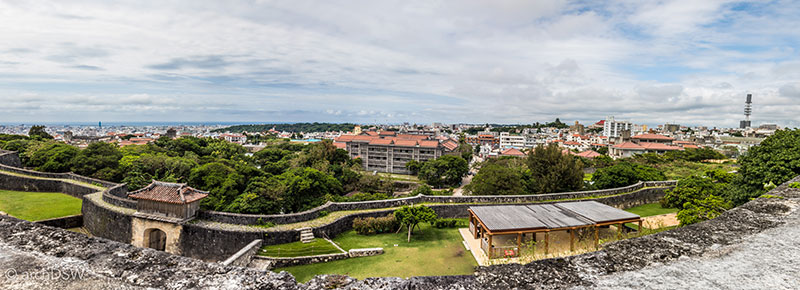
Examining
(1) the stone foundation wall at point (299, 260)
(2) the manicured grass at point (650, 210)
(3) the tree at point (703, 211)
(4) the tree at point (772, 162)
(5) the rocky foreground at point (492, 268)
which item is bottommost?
(1) the stone foundation wall at point (299, 260)

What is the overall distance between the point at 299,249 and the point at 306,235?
75 centimetres

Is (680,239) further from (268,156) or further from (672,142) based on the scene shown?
(672,142)

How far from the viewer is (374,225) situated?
12.4 metres

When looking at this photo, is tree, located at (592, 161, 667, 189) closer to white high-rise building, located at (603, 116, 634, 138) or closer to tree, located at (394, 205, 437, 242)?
tree, located at (394, 205, 437, 242)

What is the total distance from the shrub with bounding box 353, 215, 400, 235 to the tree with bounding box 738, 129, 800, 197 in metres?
11.1

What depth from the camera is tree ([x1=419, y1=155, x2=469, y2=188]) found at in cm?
3269

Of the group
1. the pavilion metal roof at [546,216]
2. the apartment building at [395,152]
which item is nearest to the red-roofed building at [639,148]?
the apartment building at [395,152]

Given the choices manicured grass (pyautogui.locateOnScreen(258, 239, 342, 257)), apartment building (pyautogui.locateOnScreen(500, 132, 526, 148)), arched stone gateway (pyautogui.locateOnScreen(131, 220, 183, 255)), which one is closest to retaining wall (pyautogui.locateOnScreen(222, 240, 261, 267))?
manicured grass (pyautogui.locateOnScreen(258, 239, 342, 257))

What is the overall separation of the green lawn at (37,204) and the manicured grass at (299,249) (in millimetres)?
10385

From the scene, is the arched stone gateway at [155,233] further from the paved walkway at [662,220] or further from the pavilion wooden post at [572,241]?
the paved walkway at [662,220]

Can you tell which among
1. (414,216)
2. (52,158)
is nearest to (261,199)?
(414,216)

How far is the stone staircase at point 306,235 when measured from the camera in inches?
447

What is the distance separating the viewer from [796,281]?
2.44 m

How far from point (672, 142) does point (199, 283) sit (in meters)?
61.8
